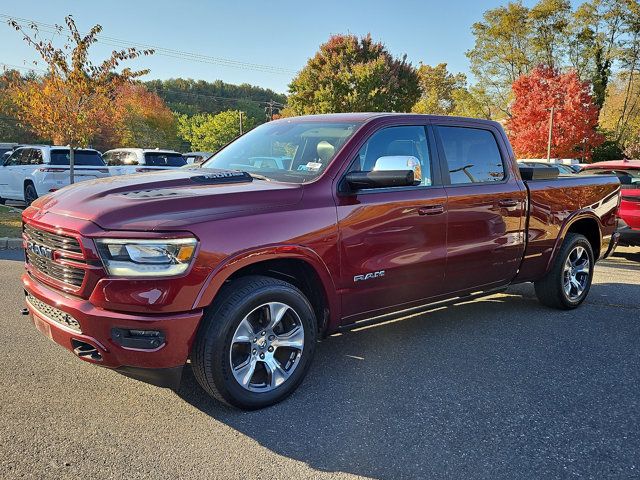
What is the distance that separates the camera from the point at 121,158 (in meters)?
17.8

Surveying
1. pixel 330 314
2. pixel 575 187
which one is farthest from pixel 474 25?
pixel 330 314

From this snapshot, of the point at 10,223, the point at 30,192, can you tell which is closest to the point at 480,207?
the point at 10,223

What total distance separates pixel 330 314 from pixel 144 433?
138cm

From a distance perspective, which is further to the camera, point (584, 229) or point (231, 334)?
point (584, 229)

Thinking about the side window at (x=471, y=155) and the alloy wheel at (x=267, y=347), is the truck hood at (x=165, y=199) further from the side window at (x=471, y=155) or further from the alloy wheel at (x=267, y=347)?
the side window at (x=471, y=155)

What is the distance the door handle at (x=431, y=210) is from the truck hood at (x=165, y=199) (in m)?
1.07

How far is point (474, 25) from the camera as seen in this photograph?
144 ft

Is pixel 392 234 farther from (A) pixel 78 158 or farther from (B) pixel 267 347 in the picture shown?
(A) pixel 78 158

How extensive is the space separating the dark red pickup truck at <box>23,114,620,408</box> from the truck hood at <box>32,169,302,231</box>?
11 mm

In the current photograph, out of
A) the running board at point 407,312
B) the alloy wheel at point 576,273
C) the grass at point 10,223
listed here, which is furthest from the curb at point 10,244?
the alloy wheel at point 576,273

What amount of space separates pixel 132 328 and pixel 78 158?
12244 mm

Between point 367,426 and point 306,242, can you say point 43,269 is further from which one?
point 367,426

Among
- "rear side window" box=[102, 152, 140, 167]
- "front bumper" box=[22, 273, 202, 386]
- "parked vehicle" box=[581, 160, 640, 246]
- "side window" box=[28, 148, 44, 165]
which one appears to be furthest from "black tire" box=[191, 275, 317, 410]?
"rear side window" box=[102, 152, 140, 167]

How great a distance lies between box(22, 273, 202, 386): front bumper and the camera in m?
2.91
